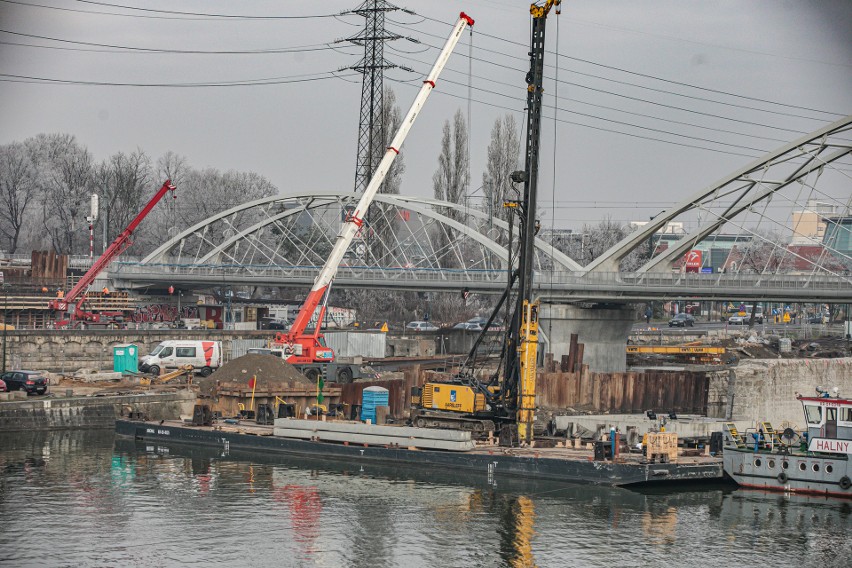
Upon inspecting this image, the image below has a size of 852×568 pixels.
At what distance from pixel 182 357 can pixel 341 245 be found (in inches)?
493

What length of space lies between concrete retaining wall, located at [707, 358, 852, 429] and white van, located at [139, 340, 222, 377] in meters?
28.1

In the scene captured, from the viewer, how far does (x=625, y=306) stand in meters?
81.3

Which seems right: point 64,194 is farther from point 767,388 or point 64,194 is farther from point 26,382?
point 767,388

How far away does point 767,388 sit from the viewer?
194ft

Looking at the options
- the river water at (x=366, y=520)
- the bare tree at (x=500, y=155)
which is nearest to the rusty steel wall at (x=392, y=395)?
the river water at (x=366, y=520)

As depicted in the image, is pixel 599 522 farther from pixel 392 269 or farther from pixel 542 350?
pixel 392 269

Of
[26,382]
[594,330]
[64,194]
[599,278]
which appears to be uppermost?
[64,194]

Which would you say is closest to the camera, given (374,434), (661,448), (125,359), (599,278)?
(661,448)

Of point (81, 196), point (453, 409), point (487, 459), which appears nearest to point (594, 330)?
point (453, 409)

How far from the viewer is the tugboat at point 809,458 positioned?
133 feet

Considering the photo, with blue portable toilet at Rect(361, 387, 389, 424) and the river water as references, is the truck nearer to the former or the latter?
blue portable toilet at Rect(361, 387, 389, 424)

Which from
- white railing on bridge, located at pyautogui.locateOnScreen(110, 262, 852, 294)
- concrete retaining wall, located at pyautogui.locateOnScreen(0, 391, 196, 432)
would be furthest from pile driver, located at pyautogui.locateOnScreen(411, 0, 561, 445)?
white railing on bridge, located at pyautogui.locateOnScreen(110, 262, 852, 294)

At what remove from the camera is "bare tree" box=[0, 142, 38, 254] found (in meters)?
131

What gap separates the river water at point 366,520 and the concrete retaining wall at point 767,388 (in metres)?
16.9
